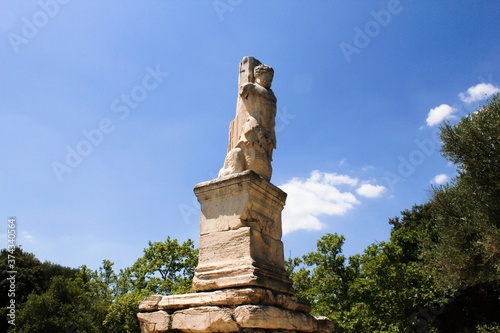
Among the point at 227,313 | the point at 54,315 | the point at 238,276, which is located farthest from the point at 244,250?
the point at 54,315

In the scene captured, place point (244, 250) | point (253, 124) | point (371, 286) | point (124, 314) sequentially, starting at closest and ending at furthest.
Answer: point (244, 250), point (253, 124), point (371, 286), point (124, 314)

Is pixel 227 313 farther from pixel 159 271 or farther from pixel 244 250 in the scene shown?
pixel 159 271

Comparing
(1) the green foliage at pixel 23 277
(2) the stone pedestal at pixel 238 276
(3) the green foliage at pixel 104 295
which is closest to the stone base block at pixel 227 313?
(2) the stone pedestal at pixel 238 276

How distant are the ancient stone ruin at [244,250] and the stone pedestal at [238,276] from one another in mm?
12

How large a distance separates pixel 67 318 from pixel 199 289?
72.2ft

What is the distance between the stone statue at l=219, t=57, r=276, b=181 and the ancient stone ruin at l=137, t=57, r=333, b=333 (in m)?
0.02

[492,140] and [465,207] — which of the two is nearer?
[492,140]

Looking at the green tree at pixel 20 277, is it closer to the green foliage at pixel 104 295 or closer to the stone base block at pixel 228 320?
the green foliage at pixel 104 295

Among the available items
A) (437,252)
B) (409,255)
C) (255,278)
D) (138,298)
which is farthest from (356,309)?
(255,278)

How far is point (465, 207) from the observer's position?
1467 cm

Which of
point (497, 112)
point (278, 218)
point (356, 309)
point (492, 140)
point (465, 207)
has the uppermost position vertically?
point (497, 112)

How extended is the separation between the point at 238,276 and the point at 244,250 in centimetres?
41

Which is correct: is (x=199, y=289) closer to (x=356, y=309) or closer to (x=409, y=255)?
(x=356, y=309)

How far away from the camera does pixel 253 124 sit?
646 centimetres
